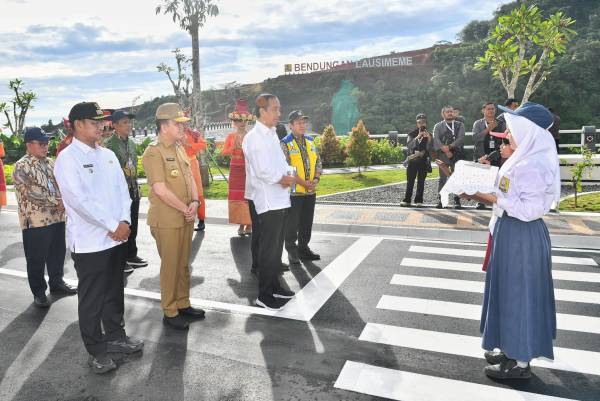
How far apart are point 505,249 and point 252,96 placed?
91.4 meters

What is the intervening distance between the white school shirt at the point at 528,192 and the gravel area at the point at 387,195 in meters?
7.75

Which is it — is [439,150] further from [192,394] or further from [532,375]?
[192,394]

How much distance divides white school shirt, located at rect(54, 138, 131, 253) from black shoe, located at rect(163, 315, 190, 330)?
1122mm

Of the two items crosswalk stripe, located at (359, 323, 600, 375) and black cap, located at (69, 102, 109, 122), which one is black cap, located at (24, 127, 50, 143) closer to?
black cap, located at (69, 102, 109, 122)

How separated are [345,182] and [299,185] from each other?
848cm

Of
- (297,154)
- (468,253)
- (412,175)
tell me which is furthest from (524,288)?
(412,175)

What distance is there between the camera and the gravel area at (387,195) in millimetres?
11578

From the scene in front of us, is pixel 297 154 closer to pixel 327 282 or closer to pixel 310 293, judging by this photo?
pixel 327 282

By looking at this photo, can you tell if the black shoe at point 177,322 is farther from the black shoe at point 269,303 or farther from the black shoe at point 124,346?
the black shoe at point 269,303

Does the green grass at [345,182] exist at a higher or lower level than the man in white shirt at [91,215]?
lower

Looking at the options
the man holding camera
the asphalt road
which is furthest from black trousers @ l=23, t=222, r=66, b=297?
the man holding camera

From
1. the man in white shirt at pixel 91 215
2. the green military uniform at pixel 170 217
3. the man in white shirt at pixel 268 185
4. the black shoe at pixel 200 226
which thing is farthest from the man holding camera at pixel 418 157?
the man in white shirt at pixel 91 215

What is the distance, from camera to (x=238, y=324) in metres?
4.85

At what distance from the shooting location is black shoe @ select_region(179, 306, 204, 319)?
16.4 feet
